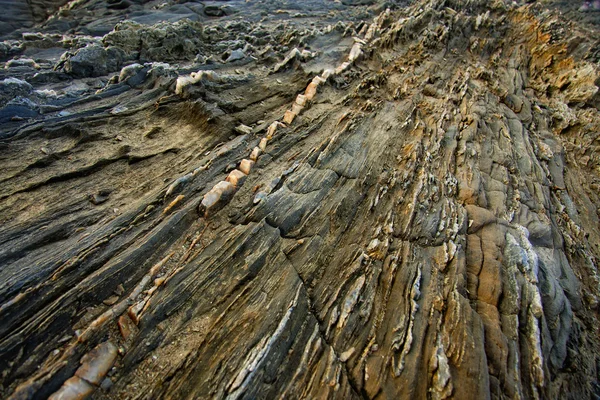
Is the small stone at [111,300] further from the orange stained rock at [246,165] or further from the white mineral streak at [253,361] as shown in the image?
the orange stained rock at [246,165]

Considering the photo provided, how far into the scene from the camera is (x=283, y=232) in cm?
746

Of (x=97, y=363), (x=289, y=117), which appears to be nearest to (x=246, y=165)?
(x=289, y=117)

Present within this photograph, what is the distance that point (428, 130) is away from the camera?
12.1 metres

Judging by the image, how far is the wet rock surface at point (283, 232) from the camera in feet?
17.7

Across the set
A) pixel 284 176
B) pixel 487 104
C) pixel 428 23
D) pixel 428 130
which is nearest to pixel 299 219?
pixel 284 176

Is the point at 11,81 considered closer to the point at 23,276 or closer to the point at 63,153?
the point at 63,153

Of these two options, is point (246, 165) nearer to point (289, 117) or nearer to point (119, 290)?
point (289, 117)

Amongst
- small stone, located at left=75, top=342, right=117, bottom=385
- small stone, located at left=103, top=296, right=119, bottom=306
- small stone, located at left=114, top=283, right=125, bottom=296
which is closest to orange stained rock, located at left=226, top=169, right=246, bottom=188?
small stone, located at left=114, top=283, right=125, bottom=296

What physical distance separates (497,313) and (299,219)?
489cm

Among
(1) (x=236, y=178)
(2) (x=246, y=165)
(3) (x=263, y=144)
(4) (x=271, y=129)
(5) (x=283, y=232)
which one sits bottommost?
(5) (x=283, y=232)

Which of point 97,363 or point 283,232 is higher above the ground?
point 283,232

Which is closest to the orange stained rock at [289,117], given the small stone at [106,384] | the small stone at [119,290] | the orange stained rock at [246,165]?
the orange stained rock at [246,165]

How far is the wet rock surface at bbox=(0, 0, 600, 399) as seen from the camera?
539 cm

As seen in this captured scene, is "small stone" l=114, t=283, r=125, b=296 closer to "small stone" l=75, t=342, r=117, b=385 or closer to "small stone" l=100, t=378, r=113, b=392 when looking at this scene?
"small stone" l=75, t=342, r=117, b=385
